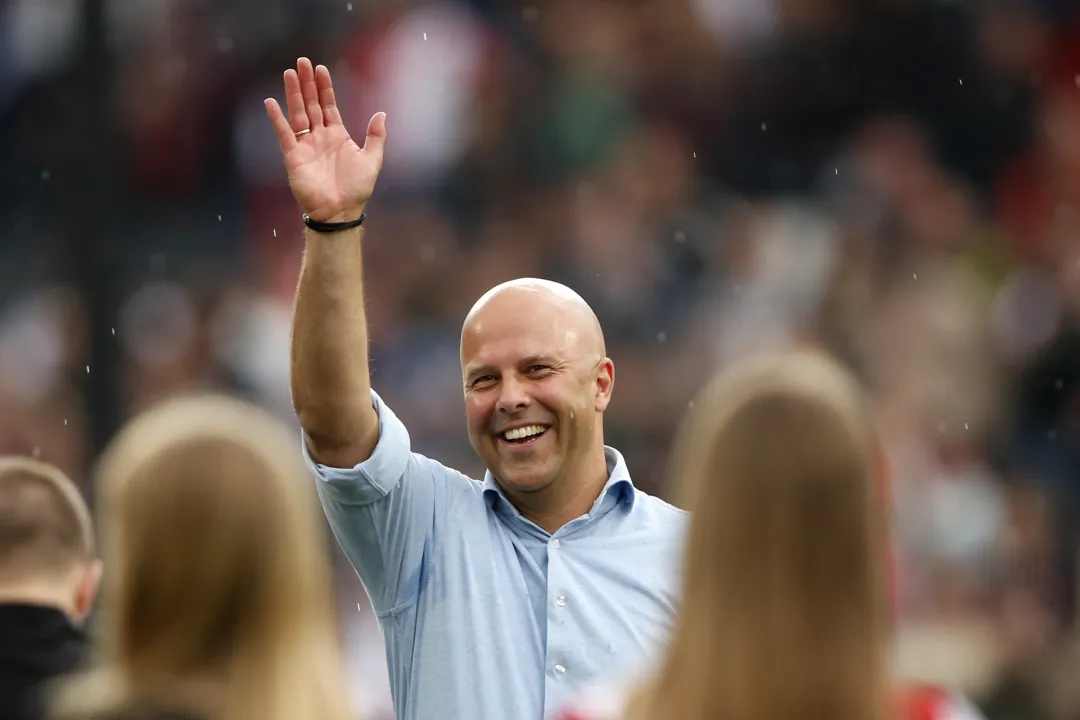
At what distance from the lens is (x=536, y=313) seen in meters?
4.39

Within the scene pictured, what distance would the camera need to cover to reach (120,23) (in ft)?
33.9

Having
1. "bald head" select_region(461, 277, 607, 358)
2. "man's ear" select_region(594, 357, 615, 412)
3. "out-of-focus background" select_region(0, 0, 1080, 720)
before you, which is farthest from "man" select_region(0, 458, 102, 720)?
"out-of-focus background" select_region(0, 0, 1080, 720)

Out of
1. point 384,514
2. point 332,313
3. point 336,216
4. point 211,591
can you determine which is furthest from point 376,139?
point 211,591

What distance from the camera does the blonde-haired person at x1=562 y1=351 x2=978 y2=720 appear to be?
93.4 inches

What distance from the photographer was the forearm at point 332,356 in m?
3.81

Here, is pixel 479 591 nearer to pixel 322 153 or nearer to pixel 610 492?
pixel 610 492

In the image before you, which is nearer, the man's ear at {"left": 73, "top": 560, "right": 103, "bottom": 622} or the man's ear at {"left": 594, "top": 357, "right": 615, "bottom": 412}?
the man's ear at {"left": 73, "top": 560, "right": 103, "bottom": 622}

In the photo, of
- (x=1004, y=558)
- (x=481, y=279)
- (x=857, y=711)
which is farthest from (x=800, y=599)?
(x=481, y=279)

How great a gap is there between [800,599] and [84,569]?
1919 millimetres

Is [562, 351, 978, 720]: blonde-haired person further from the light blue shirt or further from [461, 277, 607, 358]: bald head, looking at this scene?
[461, 277, 607, 358]: bald head

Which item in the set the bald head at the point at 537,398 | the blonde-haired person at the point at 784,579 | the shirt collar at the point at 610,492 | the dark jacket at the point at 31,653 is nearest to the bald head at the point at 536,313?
the bald head at the point at 537,398

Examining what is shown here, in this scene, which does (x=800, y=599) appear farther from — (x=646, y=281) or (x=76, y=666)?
(x=646, y=281)

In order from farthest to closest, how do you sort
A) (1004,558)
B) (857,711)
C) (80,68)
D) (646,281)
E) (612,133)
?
(612,133) < (646,281) < (1004,558) < (80,68) < (857,711)

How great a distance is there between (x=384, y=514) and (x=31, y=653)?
0.85m
